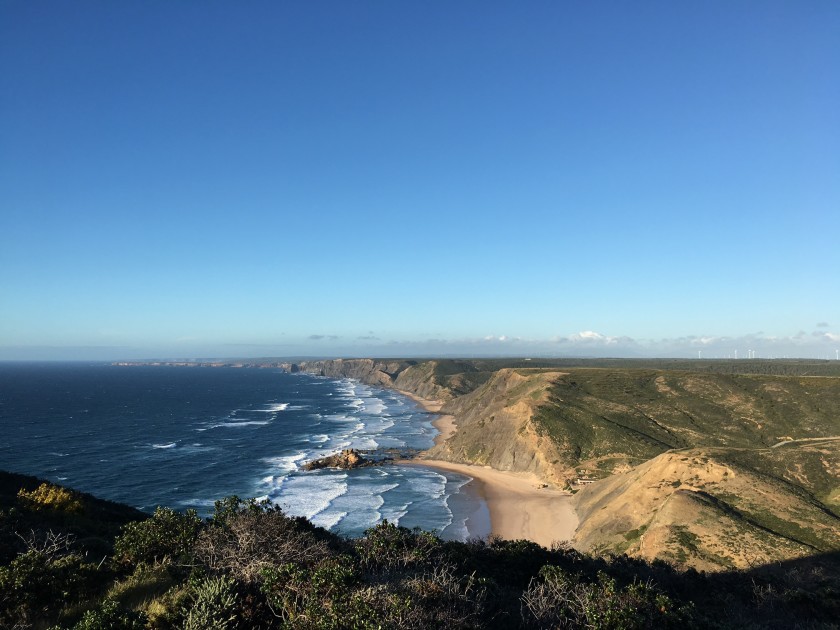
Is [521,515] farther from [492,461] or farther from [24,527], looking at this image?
[24,527]

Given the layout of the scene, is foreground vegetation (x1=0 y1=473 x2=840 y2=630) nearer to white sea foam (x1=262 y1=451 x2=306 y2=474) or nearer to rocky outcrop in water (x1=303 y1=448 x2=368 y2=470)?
white sea foam (x1=262 y1=451 x2=306 y2=474)

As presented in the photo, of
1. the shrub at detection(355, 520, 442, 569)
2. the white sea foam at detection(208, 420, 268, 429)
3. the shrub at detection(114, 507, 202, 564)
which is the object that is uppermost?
the shrub at detection(114, 507, 202, 564)

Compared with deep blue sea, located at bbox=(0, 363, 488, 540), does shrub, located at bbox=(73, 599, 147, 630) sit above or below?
above

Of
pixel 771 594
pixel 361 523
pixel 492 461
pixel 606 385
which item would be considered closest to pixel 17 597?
pixel 771 594

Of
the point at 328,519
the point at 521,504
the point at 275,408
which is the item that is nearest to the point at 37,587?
the point at 328,519

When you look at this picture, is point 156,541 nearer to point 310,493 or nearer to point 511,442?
point 310,493

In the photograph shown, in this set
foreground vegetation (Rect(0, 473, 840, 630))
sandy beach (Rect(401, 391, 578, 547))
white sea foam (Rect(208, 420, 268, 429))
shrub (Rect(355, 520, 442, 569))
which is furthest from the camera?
white sea foam (Rect(208, 420, 268, 429))

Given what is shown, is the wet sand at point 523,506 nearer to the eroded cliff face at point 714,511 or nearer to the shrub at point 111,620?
the eroded cliff face at point 714,511

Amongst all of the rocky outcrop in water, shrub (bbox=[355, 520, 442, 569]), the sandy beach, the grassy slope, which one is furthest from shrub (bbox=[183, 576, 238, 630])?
the rocky outcrop in water
